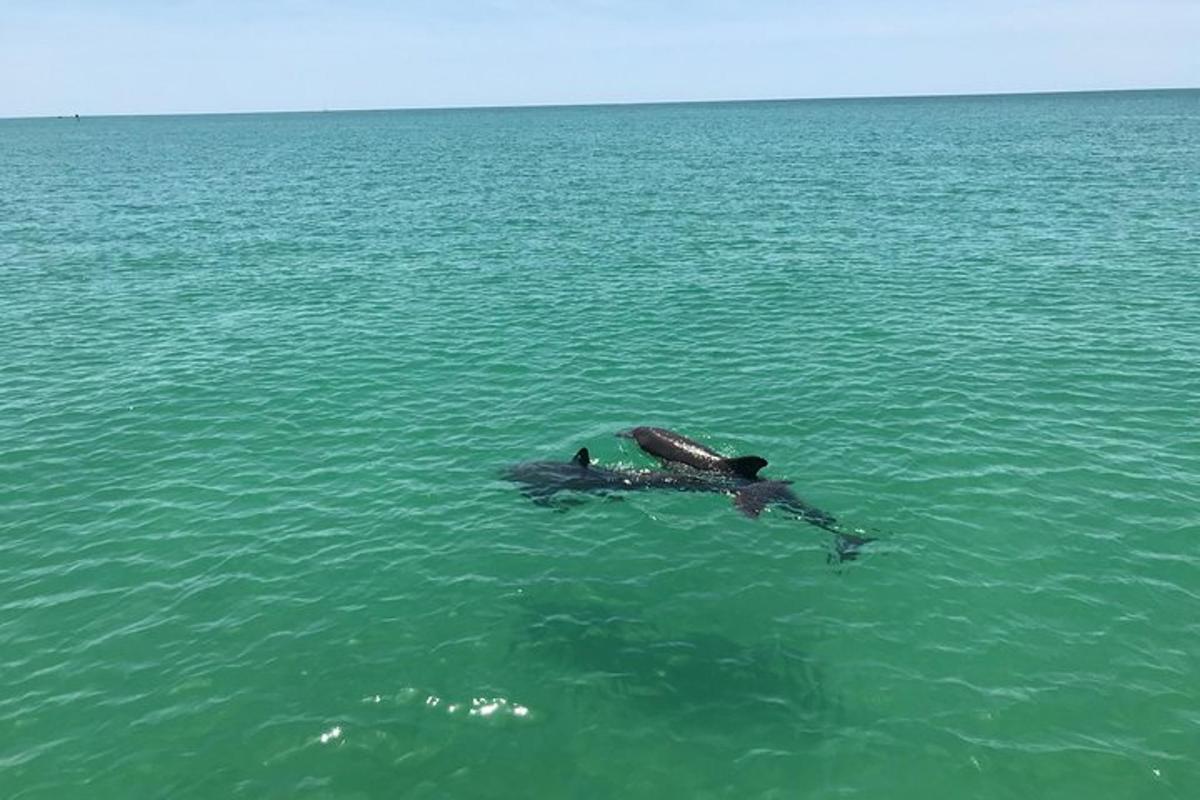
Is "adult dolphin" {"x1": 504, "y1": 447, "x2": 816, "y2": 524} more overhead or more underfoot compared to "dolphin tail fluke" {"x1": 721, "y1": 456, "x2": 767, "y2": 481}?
more underfoot

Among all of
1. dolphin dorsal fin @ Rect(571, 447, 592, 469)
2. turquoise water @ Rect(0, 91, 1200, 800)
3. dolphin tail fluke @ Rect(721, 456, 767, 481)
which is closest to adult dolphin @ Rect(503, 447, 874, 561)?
dolphin dorsal fin @ Rect(571, 447, 592, 469)

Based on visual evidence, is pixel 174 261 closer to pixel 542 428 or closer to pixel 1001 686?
pixel 542 428

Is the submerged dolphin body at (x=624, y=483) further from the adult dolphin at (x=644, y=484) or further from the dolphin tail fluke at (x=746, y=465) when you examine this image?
the dolphin tail fluke at (x=746, y=465)

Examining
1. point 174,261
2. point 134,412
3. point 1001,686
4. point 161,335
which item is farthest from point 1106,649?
point 174,261

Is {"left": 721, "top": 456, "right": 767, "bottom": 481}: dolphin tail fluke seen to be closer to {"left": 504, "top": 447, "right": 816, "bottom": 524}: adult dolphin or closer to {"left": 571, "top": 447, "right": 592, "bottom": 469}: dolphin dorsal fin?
{"left": 504, "top": 447, "right": 816, "bottom": 524}: adult dolphin

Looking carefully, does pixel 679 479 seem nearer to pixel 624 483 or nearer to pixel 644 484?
pixel 644 484

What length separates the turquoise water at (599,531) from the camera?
1530 cm

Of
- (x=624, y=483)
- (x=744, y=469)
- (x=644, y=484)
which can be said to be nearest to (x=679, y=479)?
(x=644, y=484)

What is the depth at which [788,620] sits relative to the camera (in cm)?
1875

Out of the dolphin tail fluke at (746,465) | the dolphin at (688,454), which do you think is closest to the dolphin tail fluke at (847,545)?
the dolphin tail fluke at (746,465)

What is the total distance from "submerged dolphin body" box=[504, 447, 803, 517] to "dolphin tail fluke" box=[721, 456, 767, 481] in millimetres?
196

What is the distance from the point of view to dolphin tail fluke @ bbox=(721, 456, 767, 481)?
24016mm

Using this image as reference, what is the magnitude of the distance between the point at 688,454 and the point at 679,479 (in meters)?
1.15

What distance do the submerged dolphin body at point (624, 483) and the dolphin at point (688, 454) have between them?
0.30 meters
